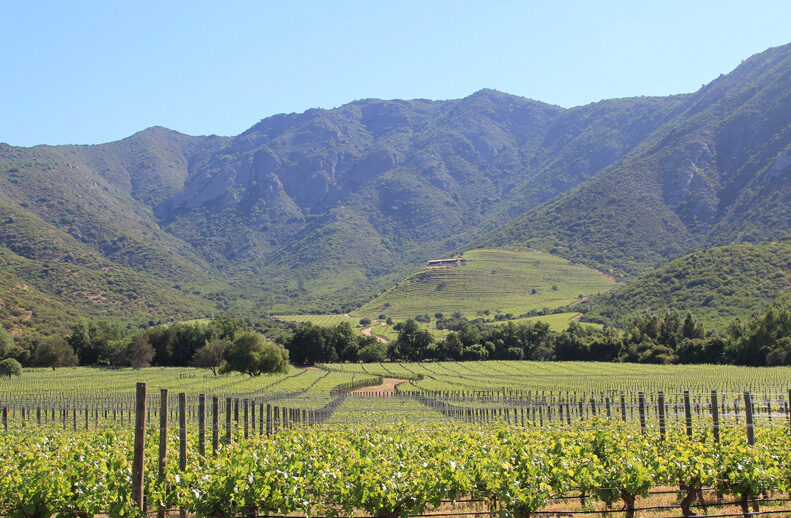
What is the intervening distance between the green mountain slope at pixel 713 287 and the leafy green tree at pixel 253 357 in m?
49.6

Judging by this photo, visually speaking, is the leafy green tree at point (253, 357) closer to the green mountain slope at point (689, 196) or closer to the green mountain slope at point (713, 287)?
the green mountain slope at point (713, 287)

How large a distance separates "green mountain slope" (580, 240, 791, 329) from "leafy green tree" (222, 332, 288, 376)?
49.6 metres

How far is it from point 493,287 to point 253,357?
2958 inches

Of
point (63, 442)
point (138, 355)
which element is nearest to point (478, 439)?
point (63, 442)

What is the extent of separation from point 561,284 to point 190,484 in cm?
12510

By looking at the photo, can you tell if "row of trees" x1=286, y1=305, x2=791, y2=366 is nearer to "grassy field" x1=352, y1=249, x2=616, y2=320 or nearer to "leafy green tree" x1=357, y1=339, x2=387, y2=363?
"leafy green tree" x1=357, y1=339, x2=387, y2=363

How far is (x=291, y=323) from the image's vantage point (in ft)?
415

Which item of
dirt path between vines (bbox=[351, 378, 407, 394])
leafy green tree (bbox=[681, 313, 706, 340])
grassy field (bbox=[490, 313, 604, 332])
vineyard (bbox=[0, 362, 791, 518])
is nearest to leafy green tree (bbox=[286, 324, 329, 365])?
dirt path between vines (bbox=[351, 378, 407, 394])

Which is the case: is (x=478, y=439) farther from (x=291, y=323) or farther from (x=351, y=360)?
(x=291, y=323)

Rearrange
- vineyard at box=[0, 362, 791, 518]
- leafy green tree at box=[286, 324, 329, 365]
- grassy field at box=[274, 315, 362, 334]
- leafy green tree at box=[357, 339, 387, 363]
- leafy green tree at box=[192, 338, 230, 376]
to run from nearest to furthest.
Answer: vineyard at box=[0, 362, 791, 518] → leafy green tree at box=[192, 338, 230, 376] → leafy green tree at box=[286, 324, 329, 365] → leafy green tree at box=[357, 339, 387, 363] → grassy field at box=[274, 315, 362, 334]

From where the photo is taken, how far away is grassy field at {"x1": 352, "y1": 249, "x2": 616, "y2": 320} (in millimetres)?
120062

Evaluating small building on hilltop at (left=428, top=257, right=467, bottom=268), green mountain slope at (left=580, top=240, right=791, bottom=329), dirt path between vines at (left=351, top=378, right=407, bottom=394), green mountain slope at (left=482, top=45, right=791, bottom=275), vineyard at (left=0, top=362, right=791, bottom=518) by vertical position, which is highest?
green mountain slope at (left=482, top=45, right=791, bottom=275)

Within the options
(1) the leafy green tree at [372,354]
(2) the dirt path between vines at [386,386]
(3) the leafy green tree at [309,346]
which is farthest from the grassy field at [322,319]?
(2) the dirt path between vines at [386,386]

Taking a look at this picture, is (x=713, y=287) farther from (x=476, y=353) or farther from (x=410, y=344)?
(x=410, y=344)
